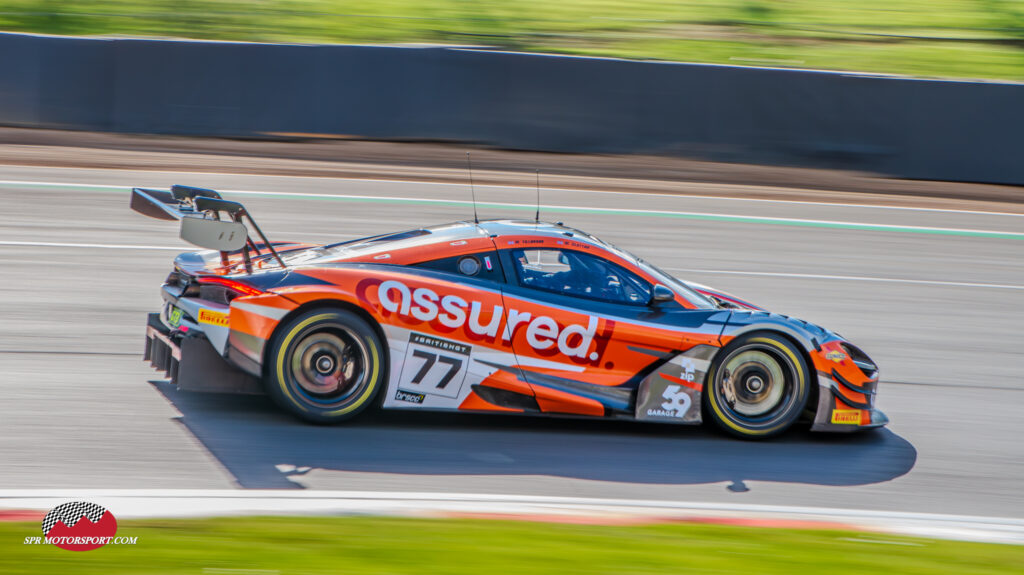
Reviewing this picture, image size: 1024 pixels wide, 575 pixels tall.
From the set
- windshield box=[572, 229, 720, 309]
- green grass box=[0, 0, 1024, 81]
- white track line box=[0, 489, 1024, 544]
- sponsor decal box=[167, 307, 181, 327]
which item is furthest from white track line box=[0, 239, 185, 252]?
green grass box=[0, 0, 1024, 81]

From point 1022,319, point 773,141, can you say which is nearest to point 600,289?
point 1022,319

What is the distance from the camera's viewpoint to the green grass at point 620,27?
62.0 feet

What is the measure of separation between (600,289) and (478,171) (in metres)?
8.96

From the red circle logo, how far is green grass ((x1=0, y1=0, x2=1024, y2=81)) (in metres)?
14.2

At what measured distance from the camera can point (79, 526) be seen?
4656 millimetres

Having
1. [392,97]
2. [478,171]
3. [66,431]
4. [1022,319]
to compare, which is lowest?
[66,431]

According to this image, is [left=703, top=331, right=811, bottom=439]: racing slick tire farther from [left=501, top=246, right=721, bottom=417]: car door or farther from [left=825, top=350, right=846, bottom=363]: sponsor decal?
[left=501, top=246, right=721, bottom=417]: car door

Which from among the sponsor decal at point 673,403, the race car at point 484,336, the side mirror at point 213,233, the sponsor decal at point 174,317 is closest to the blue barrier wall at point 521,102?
the race car at point 484,336

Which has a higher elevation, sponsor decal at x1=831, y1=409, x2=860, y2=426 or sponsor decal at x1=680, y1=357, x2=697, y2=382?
sponsor decal at x1=680, y1=357, x2=697, y2=382

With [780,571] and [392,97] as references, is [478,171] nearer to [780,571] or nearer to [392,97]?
[392,97]

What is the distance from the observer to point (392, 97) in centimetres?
1571

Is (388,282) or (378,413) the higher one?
(388,282)

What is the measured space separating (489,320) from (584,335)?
57 cm

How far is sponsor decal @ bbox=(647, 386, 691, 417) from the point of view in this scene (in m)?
6.64
